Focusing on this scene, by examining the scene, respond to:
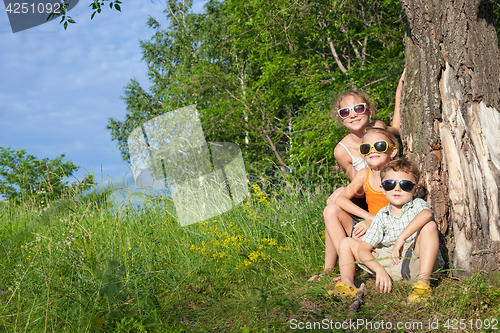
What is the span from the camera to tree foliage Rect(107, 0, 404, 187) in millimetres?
7695

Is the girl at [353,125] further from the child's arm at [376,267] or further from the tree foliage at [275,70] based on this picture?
the tree foliage at [275,70]

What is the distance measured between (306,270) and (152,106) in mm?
16870

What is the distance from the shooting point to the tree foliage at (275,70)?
25.2ft

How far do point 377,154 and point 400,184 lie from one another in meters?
0.37

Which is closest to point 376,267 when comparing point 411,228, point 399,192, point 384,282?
point 384,282

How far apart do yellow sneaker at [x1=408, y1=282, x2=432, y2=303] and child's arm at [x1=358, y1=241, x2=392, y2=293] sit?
0.15m

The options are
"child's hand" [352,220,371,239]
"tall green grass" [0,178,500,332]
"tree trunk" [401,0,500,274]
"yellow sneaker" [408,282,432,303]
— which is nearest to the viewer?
"tall green grass" [0,178,500,332]

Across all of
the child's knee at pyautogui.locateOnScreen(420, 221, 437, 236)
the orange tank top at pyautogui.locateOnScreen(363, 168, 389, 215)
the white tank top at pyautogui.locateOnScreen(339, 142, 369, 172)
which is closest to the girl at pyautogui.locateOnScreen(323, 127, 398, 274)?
the orange tank top at pyautogui.locateOnScreen(363, 168, 389, 215)

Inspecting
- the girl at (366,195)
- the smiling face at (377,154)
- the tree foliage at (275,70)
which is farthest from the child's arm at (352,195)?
the tree foliage at (275,70)

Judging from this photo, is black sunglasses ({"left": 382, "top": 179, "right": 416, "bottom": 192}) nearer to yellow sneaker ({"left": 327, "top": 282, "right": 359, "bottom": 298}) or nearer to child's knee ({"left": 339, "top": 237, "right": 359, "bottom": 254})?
child's knee ({"left": 339, "top": 237, "right": 359, "bottom": 254})

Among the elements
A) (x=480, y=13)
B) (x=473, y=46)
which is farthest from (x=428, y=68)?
(x=480, y=13)

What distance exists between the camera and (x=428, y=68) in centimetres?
301

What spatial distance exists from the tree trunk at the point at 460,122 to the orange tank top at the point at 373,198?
Result: 39 centimetres

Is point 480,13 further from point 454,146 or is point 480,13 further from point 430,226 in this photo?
point 430,226
